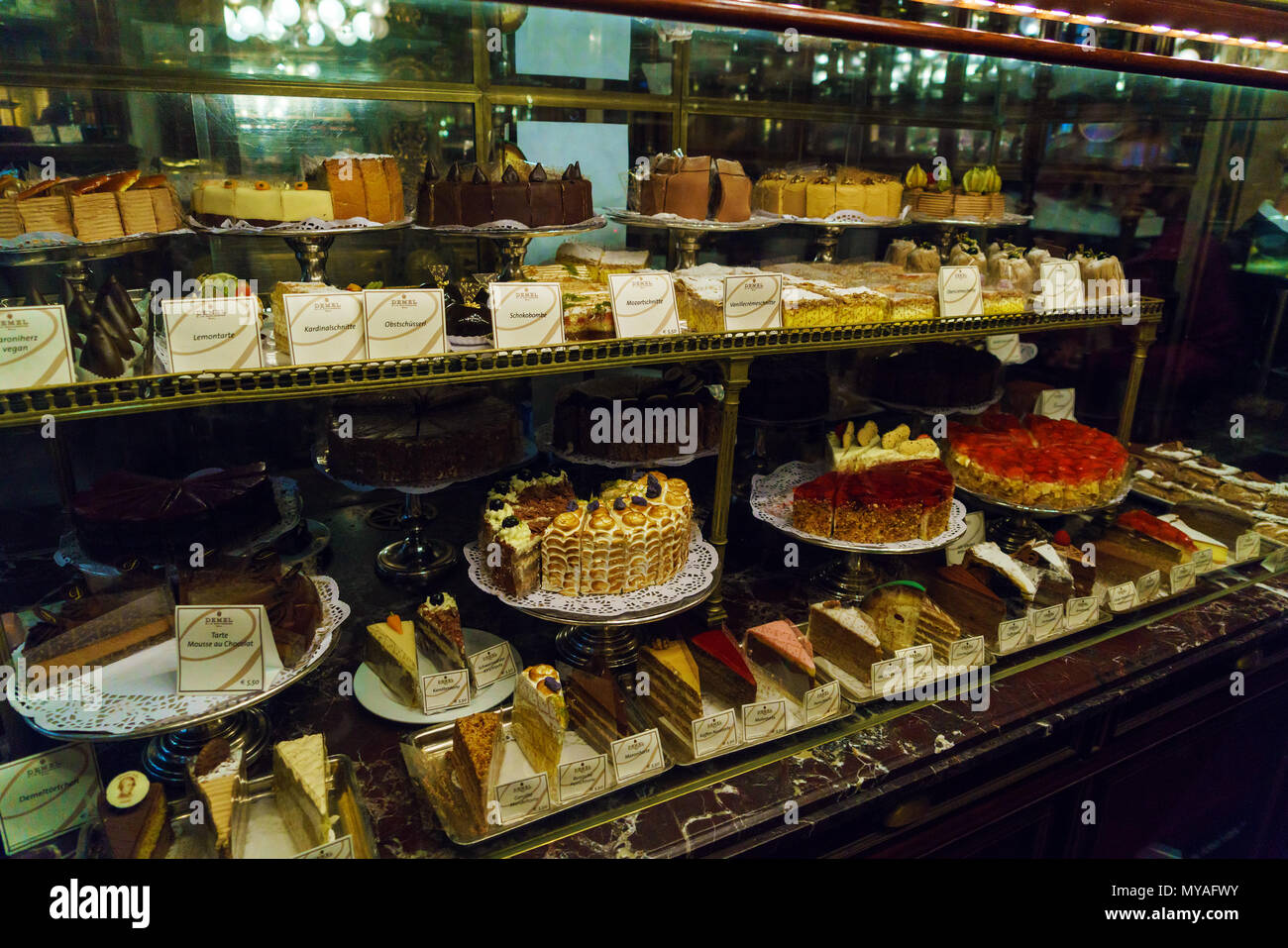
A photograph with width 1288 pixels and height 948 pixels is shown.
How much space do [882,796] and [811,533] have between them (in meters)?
0.92

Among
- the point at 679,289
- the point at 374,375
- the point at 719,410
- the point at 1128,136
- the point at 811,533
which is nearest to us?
the point at 374,375

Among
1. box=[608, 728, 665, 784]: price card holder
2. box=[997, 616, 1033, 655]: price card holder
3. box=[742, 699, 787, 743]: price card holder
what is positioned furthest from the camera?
box=[997, 616, 1033, 655]: price card holder

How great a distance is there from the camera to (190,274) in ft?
9.52

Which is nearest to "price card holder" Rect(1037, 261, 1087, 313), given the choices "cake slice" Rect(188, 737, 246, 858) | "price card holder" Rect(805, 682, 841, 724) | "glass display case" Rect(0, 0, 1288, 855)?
"glass display case" Rect(0, 0, 1288, 855)

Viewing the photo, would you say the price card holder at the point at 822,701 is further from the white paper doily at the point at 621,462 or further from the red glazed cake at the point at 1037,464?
the red glazed cake at the point at 1037,464

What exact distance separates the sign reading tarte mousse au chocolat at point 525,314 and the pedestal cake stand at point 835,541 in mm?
1174

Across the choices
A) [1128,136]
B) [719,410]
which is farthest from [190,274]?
[1128,136]

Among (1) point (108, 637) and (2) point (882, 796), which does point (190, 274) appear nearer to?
(1) point (108, 637)

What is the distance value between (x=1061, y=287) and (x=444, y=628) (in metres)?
2.54

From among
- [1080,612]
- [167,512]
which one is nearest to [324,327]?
[167,512]

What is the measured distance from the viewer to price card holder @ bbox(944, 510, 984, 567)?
127 inches

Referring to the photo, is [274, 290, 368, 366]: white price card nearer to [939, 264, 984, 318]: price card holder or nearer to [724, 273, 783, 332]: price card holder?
[724, 273, 783, 332]: price card holder

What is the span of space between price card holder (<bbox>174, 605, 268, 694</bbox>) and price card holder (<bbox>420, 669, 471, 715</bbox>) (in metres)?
0.46

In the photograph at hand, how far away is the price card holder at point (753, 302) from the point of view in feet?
7.88
